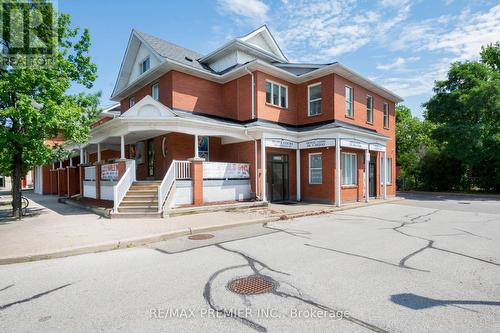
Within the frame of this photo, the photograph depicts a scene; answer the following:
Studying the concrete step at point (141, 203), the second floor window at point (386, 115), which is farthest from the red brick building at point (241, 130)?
the second floor window at point (386, 115)

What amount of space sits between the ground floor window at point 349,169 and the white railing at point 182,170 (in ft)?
28.6

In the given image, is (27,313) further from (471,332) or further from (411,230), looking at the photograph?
(411,230)

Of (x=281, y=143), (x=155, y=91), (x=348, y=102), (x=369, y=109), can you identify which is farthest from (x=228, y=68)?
(x=369, y=109)

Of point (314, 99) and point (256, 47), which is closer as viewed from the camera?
point (314, 99)

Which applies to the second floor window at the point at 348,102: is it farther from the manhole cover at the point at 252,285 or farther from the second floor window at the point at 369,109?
the manhole cover at the point at 252,285

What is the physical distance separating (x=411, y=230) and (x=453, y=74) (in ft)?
78.2

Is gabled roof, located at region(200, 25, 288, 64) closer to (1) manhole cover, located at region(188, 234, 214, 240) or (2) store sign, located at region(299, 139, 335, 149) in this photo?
(2) store sign, located at region(299, 139, 335, 149)

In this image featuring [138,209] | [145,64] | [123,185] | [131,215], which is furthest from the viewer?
[145,64]

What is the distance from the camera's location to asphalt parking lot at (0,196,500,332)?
3.42m

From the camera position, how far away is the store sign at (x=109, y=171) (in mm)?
13797

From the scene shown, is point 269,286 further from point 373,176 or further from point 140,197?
point 373,176

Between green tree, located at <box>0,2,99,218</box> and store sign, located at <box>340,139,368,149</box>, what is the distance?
12.0 m

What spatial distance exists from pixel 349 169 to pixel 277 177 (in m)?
4.44

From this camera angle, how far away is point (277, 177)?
52.5 feet
